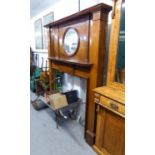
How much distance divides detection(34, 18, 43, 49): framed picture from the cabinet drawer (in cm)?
331

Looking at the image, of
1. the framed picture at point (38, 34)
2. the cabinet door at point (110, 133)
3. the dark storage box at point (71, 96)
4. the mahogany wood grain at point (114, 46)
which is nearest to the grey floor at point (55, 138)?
the cabinet door at point (110, 133)

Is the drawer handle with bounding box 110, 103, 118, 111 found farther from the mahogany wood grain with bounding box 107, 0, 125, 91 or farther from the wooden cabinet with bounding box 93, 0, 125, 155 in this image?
the mahogany wood grain with bounding box 107, 0, 125, 91

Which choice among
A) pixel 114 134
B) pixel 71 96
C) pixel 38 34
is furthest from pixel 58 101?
pixel 38 34

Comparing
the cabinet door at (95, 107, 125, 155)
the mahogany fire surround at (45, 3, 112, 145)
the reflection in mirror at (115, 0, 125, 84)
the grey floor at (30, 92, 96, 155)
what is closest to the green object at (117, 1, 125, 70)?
the reflection in mirror at (115, 0, 125, 84)

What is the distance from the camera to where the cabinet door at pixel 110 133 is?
139cm

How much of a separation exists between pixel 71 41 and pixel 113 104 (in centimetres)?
128

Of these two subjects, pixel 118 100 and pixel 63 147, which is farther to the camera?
pixel 63 147

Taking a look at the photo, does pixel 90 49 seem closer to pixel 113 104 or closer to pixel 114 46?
pixel 114 46
